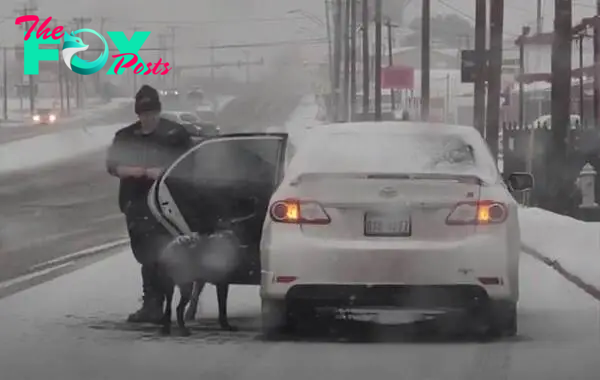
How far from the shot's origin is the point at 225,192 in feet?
30.1

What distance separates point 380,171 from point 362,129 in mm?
1039

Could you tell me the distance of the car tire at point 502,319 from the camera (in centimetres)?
840

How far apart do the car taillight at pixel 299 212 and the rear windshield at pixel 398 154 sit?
0.29 meters

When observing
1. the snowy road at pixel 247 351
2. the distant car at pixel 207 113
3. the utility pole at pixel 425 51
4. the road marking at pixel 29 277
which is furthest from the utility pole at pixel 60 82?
the snowy road at pixel 247 351

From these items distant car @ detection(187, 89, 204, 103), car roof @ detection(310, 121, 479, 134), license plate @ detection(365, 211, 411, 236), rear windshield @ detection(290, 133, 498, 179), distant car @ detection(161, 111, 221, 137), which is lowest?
Result: distant car @ detection(187, 89, 204, 103)

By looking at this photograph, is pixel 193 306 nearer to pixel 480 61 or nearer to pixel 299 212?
pixel 299 212

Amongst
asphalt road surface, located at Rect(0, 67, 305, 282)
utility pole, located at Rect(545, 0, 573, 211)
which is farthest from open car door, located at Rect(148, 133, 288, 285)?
utility pole, located at Rect(545, 0, 573, 211)

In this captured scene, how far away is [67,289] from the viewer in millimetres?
11359

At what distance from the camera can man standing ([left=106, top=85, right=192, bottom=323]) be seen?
9125 mm

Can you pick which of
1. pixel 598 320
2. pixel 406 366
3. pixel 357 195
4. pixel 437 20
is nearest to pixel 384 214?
pixel 357 195

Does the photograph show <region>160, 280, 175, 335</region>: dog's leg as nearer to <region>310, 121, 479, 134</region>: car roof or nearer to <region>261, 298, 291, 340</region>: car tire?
<region>261, 298, 291, 340</region>: car tire

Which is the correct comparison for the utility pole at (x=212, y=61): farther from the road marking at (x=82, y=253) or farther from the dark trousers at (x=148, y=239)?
the dark trousers at (x=148, y=239)

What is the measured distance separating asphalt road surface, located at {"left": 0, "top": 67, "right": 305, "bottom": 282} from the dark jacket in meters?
3.48

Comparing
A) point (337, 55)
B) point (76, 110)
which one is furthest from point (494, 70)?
point (76, 110)
